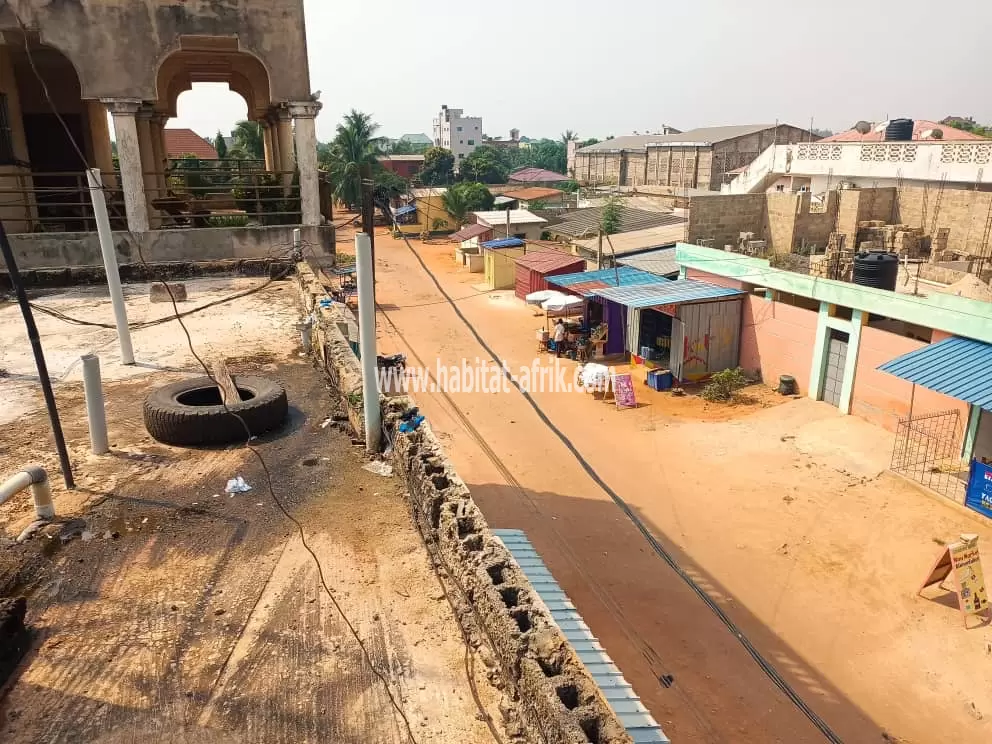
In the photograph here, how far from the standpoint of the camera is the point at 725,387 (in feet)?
68.5

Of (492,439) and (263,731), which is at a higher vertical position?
(263,731)

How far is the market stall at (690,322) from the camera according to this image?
21562 mm

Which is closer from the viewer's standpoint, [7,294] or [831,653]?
[831,653]

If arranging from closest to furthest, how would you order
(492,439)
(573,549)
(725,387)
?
(573,549)
(492,439)
(725,387)

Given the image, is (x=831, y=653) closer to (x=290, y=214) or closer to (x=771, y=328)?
(x=771, y=328)

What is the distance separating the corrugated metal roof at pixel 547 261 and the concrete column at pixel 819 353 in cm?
1344

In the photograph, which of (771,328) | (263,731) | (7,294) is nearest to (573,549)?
(263,731)

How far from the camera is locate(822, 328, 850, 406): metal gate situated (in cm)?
1842

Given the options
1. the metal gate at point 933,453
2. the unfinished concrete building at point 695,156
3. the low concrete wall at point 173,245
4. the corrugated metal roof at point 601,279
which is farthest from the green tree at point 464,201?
the metal gate at point 933,453

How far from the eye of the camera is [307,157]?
1520 centimetres

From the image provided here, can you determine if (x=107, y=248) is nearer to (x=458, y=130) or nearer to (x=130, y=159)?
(x=130, y=159)

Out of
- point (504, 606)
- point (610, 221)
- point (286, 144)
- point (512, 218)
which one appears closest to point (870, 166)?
point (610, 221)

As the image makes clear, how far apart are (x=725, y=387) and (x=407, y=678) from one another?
18.3 meters

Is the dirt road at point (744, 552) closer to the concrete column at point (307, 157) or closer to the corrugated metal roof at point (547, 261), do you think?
the concrete column at point (307, 157)
